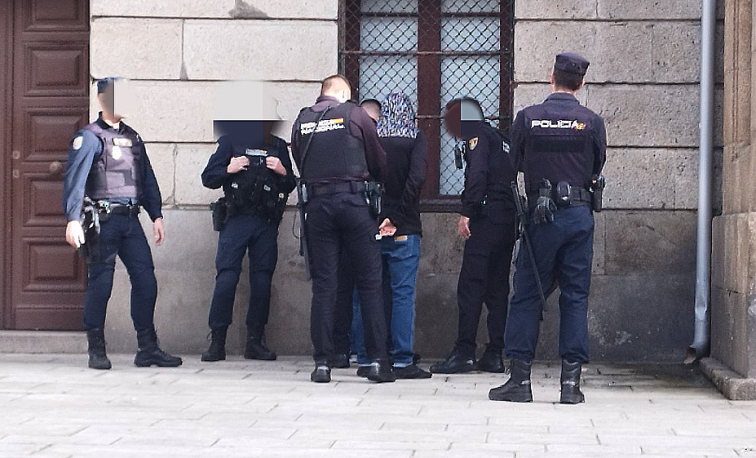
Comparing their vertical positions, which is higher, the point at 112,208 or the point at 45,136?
the point at 45,136

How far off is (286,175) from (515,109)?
177cm

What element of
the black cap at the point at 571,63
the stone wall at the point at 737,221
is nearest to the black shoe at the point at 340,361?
the stone wall at the point at 737,221

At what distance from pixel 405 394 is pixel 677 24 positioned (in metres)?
3.59

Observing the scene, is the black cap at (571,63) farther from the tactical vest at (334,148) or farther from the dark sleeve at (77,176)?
the dark sleeve at (77,176)

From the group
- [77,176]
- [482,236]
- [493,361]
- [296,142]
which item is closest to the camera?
[296,142]

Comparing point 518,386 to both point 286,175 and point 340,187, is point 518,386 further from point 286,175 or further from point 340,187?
point 286,175

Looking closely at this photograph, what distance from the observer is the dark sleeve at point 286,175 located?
351 inches

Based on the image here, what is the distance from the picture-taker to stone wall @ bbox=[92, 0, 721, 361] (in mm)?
9031

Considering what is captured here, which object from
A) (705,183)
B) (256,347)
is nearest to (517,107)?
(705,183)

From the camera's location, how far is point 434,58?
376 inches

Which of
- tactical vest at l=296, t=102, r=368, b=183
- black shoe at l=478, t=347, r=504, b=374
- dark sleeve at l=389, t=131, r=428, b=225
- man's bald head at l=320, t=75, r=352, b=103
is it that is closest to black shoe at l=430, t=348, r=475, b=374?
black shoe at l=478, t=347, r=504, b=374

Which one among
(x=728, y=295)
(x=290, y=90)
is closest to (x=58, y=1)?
(x=290, y=90)

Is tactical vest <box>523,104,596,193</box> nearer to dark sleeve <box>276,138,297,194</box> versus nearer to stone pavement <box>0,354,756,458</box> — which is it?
stone pavement <box>0,354,756,458</box>

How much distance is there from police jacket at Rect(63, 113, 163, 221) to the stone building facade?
0.70 meters
